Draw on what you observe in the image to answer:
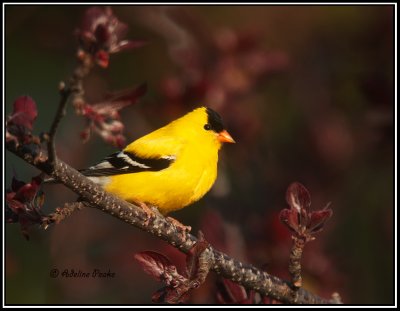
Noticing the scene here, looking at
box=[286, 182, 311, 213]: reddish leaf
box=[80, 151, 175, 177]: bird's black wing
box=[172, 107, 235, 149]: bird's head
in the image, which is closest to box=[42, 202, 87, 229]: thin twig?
box=[286, 182, 311, 213]: reddish leaf

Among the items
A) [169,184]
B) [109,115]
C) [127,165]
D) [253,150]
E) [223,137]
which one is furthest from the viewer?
[253,150]

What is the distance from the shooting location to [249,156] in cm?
462

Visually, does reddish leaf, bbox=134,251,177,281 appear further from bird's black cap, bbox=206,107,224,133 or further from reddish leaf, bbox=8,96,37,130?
bird's black cap, bbox=206,107,224,133

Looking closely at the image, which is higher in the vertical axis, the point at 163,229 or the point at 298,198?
the point at 298,198

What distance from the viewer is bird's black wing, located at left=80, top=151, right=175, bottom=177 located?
354cm

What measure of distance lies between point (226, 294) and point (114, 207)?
0.90 metres

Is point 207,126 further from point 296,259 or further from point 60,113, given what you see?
point 60,113

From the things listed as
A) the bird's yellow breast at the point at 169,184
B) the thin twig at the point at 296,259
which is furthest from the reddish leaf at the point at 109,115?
the bird's yellow breast at the point at 169,184

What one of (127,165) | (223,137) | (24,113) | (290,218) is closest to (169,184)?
(127,165)

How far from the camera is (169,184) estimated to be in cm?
345

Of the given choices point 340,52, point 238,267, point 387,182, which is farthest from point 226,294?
point 387,182

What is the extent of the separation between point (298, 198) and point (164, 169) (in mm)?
1300

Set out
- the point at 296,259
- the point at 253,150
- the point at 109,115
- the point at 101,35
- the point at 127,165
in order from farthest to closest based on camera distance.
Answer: the point at 253,150 < the point at 127,165 < the point at 296,259 < the point at 109,115 < the point at 101,35

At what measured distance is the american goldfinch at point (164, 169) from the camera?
3439mm
